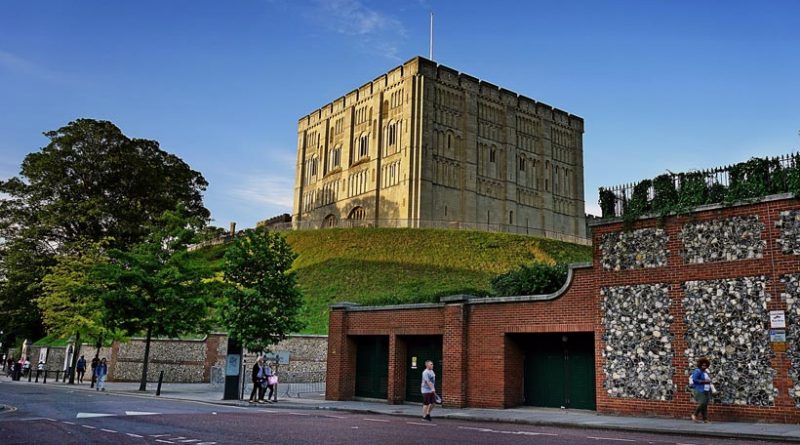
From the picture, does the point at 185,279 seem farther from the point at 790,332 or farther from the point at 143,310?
the point at 790,332

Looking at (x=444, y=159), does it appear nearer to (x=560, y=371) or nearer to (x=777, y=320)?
(x=560, y=371)

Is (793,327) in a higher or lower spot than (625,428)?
higher

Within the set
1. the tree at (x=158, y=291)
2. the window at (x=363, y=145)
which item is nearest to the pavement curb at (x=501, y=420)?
the tree at (x=158, y=291)

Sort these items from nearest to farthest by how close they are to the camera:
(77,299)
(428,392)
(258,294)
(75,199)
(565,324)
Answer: (428,392), (565,324), (258,294), (77,299), (75,199)

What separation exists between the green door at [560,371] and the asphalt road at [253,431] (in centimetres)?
404

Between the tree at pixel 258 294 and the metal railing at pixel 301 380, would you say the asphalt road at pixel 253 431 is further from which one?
the metal railing at pixel 301 380

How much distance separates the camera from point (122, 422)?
14227mm

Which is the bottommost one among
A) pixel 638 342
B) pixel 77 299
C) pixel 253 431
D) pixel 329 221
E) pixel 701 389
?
pixel 253 431

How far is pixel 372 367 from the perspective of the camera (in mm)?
24375

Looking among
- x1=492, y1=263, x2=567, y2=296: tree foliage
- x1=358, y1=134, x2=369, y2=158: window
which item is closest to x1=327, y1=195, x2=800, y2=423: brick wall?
x1=492, y1=263, x2=567, y2=296: tree foliage

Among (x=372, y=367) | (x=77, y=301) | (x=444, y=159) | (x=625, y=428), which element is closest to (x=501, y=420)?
(x=625, y=428)

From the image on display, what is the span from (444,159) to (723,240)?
2553 inches

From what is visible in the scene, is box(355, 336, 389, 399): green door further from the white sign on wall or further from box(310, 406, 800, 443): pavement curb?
the white sign on wall

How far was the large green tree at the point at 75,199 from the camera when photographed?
5331 centimetres
